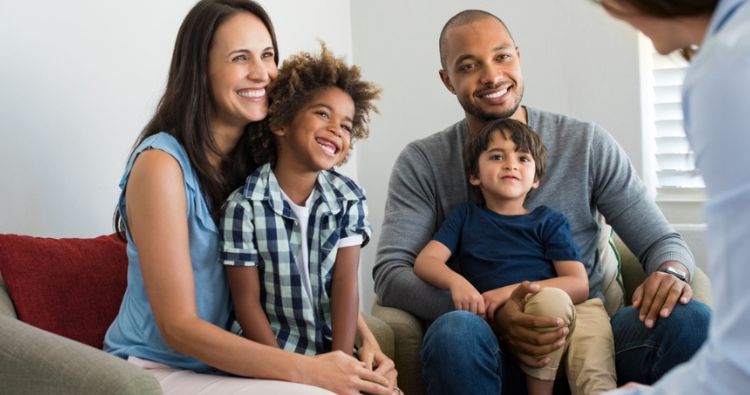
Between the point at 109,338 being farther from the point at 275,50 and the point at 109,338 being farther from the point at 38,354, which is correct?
the point at 275,50

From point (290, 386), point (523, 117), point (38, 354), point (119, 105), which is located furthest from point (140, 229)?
point (523, 117)

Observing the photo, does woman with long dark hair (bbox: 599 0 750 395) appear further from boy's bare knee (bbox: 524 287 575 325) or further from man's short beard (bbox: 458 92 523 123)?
man's short beard (bbox: 458 92 523 123)

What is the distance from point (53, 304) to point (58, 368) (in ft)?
1.40

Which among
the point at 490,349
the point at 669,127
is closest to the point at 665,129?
the point at 669,127

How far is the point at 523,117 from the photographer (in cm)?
256

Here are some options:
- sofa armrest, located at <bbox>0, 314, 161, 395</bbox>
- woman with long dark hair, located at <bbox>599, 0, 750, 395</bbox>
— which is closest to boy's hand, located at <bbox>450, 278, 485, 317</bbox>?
sofa armrest, located at <bbox>0, 314, 161, 395</bbox>

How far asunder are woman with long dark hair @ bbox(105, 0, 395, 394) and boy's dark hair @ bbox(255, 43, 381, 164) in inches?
1.2

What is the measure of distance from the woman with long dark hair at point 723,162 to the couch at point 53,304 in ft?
3.67

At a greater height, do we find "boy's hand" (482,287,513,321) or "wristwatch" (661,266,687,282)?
"wristwatch" (661,266,687,282)

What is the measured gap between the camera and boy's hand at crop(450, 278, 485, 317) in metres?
2.21

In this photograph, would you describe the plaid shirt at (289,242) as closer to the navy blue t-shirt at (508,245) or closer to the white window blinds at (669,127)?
the navy blue t-shirt at (508,245)

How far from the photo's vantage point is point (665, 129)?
339 cm

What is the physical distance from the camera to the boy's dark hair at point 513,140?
2.36 m

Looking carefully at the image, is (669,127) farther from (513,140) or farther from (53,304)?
(53,304)
